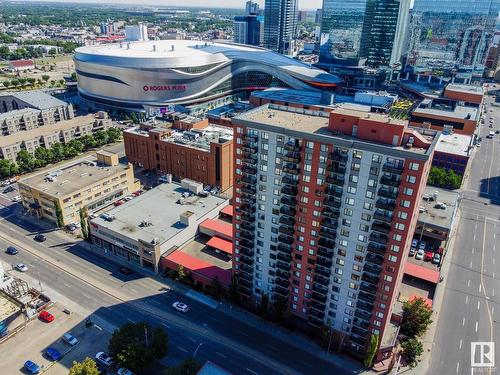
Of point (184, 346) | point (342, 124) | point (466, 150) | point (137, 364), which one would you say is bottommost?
point (184, 346)

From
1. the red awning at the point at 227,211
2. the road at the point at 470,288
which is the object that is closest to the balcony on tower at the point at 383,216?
the road at the point at 470,288

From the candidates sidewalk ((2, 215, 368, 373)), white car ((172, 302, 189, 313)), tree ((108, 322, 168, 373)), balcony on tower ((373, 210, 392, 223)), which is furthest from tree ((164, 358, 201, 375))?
balcony on tower ((373, 210, 392, 223))

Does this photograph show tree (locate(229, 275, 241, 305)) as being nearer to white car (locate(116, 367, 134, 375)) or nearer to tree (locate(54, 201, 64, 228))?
white car (locate(116, 367, 134, 375))

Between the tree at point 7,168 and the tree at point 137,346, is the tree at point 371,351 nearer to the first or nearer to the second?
the tree at point 137,346

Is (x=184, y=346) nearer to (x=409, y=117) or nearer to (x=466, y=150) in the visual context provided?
(x=466, y=150)

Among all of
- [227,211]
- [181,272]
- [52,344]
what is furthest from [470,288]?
[52,344]

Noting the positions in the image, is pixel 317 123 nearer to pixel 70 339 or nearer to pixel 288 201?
pixel 288 201

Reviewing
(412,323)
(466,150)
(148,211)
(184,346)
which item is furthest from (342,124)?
(466,150)
